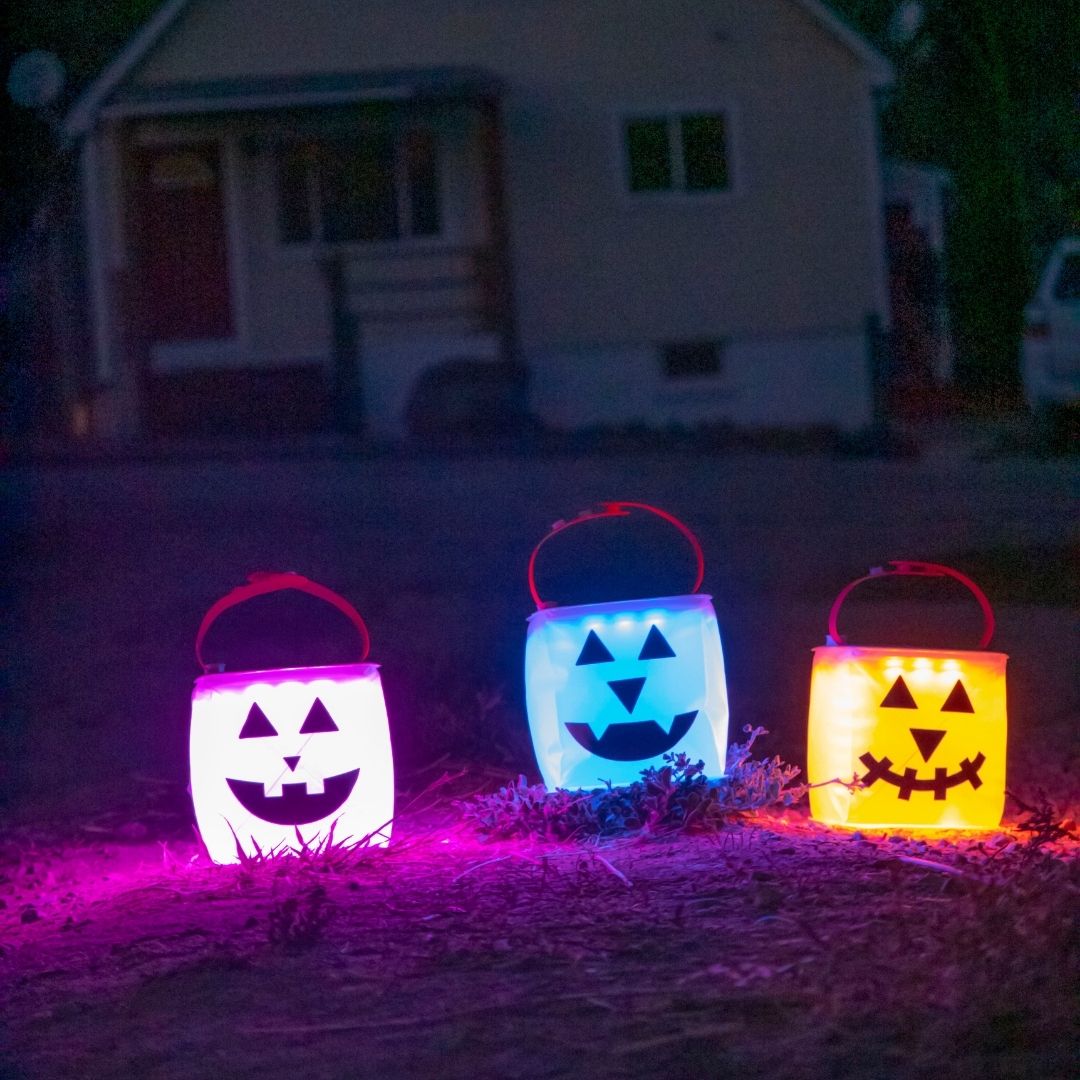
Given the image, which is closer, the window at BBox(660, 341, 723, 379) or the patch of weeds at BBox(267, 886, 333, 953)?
the patch of weeds at BBox(267, 886, 333, 953)

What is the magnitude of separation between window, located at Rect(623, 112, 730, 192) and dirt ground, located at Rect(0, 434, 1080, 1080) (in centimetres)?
1086

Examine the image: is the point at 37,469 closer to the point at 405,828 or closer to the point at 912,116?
the point at 405,828

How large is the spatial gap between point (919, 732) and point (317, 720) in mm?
1559

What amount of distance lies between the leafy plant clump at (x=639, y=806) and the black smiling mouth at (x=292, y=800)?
1.41 ft

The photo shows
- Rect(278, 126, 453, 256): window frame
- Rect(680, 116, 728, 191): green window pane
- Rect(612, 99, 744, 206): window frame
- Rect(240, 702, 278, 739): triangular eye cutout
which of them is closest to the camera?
Rect(240, 702, 278, 739): triangular eye cutout

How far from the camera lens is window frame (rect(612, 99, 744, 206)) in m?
18.8

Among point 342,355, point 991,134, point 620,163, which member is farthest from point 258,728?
point 620,163

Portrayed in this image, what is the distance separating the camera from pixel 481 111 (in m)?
18.5

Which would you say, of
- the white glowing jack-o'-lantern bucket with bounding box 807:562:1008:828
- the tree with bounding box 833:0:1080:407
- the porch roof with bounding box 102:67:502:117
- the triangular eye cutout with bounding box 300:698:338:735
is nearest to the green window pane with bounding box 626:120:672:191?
the porch roof with bounding box 102:67:502:117

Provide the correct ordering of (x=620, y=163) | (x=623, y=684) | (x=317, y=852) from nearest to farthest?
(x=317, y=852), (x=623, y=684), (x=620, y=163)

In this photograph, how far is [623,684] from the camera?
4.62 m

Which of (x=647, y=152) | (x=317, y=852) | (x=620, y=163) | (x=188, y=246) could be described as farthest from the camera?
(x=188, y=246)

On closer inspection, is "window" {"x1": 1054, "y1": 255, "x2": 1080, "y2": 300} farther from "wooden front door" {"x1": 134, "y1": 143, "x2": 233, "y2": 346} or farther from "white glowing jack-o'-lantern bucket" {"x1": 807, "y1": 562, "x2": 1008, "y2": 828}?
"white glowing jack-o'-lantern bucket" {"x1": 807, "y1": 562, "x2": 1008, "y2": 828}

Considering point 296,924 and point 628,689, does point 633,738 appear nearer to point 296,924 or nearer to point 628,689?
point 628,689
